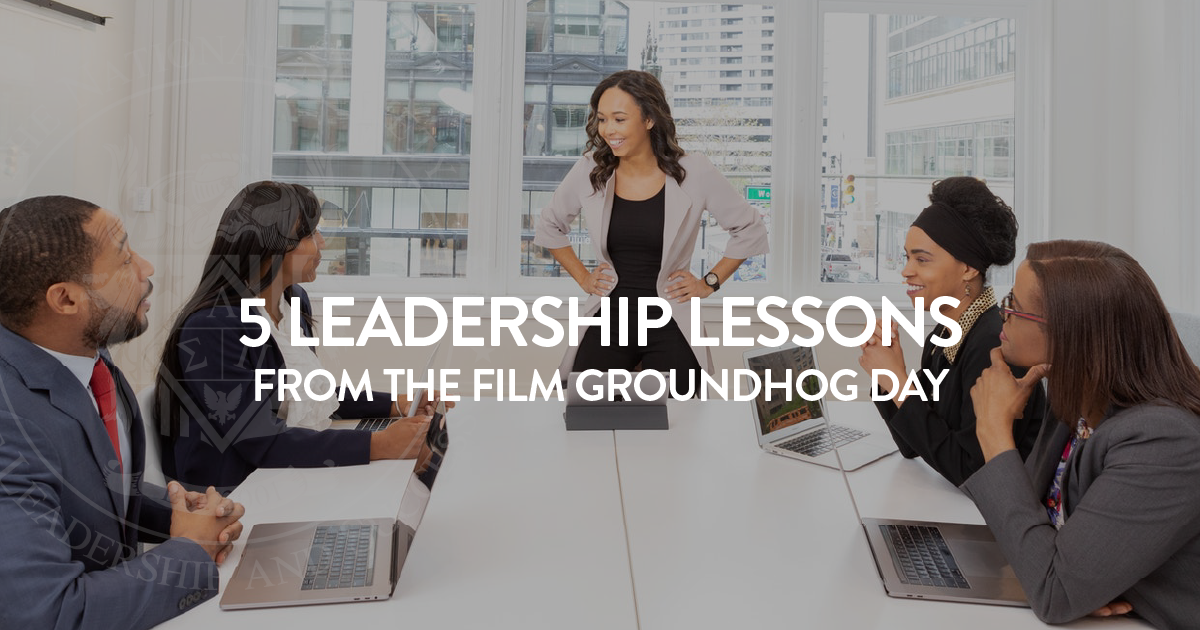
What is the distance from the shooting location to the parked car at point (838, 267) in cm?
404

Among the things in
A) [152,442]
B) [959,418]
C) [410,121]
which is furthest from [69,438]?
[410,121]

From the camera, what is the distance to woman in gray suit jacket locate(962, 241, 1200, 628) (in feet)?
3.44

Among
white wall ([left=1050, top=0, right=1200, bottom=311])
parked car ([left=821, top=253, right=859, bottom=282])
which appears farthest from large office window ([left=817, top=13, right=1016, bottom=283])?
white wall ([left=1050, top=0, right=1200, bottom=311])

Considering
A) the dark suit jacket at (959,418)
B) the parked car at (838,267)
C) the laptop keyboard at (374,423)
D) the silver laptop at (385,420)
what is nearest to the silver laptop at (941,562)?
the dark suit jacket at (959,418)

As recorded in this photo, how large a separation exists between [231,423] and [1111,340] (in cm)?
148

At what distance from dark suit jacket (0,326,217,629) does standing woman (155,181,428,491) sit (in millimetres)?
266

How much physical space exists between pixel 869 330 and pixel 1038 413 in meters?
0.38

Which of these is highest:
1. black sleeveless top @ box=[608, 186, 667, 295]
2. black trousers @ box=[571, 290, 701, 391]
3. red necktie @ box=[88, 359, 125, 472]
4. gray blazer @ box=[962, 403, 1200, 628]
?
black sleeveless top @ box=[608, 186, 667, 295]

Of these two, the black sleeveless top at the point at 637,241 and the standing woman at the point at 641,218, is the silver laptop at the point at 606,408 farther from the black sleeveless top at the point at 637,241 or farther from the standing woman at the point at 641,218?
the black sleeveless top at the point at 637,241

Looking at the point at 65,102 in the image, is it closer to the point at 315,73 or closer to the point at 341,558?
the point at 341,558

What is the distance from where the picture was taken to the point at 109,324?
1075mm

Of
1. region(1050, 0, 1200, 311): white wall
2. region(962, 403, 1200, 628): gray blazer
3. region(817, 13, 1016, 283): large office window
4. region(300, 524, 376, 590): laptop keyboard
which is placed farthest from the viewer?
region(817, 13, 1016, 283): large office window

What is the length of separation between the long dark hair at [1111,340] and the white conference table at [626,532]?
31 cm

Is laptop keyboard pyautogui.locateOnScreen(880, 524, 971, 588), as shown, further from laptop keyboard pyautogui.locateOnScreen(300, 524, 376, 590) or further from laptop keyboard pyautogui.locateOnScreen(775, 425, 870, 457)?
laptop keyboard pyautogui.locateOnScreen(300, 524, 376, 590)
